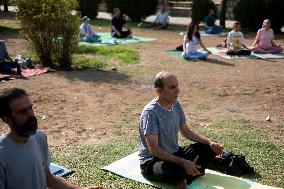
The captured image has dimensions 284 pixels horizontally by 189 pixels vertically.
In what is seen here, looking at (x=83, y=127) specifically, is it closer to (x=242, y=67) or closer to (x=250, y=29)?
(x=242, y=67)

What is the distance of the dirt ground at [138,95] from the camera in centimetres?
699

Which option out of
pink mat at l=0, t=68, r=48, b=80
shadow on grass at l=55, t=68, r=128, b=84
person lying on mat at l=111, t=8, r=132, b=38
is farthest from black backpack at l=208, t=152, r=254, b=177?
person lying on mat at l=111, t=8, r=132, b=38

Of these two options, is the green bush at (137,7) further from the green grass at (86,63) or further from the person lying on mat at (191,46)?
the green grass at (86,63)

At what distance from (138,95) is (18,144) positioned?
19.5ft

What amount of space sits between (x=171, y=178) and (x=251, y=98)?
459 cm

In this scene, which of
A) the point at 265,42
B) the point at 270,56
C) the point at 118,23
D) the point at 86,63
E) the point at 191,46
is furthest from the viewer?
the point at 118,23

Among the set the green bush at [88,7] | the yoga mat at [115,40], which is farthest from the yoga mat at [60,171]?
the green bush at [88,7]

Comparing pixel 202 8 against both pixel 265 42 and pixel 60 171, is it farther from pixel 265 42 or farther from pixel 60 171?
pixel 60 171

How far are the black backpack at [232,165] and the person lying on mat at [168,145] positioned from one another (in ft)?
0.96

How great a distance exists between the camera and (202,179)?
4973mm

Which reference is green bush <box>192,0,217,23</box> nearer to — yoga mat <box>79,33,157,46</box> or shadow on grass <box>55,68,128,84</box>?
yoga mat <box>79,33,157,46</box>

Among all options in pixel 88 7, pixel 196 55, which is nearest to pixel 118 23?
pixel 196 55

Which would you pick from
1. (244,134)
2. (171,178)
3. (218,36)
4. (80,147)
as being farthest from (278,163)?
(218,36)

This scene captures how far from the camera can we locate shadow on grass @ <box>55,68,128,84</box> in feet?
33.6
